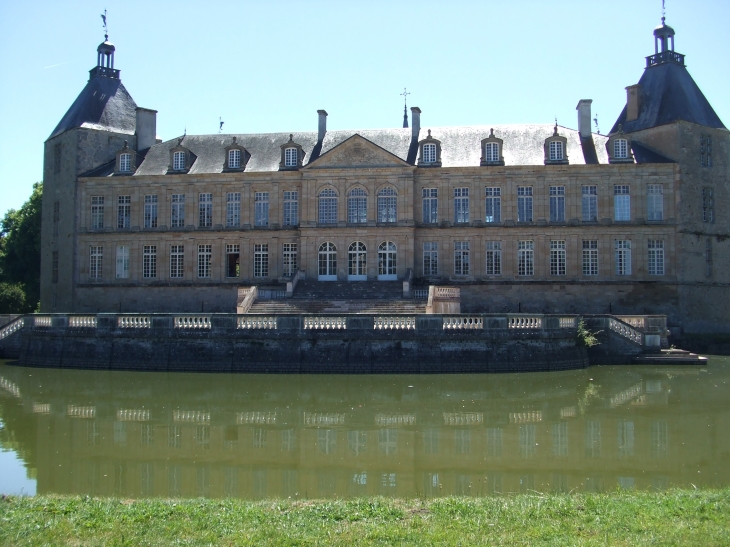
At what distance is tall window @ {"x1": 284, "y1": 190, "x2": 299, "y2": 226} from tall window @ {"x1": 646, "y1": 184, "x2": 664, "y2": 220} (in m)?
16.6

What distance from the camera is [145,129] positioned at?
38.5m

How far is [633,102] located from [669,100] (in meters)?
1.96

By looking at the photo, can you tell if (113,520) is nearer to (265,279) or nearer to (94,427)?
(94,427)

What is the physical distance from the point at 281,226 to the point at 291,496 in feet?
88.3

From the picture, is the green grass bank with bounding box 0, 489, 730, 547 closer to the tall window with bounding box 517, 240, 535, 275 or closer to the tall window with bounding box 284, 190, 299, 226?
the tall window with bounding box 517, 240, 535, 275

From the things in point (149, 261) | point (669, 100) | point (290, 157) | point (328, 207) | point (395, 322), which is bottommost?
point (395, 322)

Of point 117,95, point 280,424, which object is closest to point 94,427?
point 280,424

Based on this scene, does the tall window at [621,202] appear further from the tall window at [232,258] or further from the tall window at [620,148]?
the tall window at [232,258]

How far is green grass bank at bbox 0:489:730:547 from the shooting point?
20.5 ft

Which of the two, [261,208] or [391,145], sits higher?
[391,145]

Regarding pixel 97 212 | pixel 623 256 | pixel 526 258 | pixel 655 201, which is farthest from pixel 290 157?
pixel 655 201

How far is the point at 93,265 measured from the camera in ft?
119

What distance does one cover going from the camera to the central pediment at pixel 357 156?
3347 centimetres

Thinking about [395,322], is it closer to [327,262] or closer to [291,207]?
[327,262]
